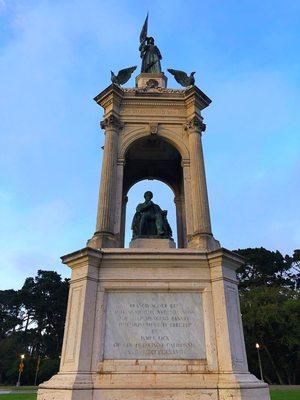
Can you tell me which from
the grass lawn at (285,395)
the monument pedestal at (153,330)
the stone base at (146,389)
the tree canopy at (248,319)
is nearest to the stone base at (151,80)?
the monument pedestal at (153,330)

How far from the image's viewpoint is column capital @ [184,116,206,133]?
987 cm

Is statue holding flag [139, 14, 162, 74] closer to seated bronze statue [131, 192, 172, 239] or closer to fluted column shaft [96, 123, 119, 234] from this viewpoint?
fluted column shaft [96, 123, 119, 234]

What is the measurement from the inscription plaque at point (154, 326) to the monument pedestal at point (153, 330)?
0.06ft

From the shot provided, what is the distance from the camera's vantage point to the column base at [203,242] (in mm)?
Answer: 7944

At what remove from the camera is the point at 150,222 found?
9281 mm

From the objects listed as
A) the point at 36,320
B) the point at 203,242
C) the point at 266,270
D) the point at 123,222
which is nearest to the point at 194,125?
the point at 123,222

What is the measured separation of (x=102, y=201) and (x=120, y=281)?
227cm

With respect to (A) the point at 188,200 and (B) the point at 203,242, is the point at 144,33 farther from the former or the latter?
(B) the point at 203,242

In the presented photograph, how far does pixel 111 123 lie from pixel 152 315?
5.27 meters

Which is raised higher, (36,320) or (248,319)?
(36,320)

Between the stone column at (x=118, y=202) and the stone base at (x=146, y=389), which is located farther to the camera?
the stone column at (x=118, y=202)

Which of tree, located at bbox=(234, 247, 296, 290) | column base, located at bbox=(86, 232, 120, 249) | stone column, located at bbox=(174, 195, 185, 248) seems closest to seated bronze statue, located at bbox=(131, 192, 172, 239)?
column base, located at bbox=(86, 232, 120, 249)

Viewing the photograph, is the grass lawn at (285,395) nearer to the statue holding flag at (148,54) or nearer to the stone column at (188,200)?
the stone column at (188,200)

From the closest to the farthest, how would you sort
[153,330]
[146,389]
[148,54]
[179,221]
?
[146,389] < [153,330] < [179,221] < [148,54]
